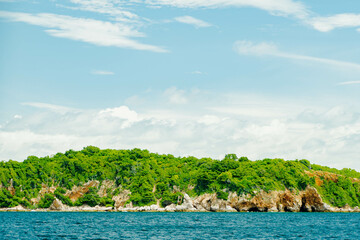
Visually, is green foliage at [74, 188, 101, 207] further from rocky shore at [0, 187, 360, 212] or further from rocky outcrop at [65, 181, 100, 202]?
rocky outcrop at [65, 181, 100, 202]

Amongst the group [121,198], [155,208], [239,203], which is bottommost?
[155,208]

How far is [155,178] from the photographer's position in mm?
171750

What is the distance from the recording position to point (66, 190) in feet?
547

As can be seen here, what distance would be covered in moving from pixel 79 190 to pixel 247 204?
6879 cm

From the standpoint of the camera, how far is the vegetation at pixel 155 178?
5901 inches

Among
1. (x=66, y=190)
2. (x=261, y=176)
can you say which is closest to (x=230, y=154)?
(x=261, y=176)

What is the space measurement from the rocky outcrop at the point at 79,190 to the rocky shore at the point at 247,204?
20.5 ft

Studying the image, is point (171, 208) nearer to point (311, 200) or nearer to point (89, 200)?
point (89, 200)

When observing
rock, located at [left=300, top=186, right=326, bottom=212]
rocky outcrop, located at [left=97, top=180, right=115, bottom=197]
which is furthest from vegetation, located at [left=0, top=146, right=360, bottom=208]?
rock, located at [left=300, top=186, right=326, bottom=212]

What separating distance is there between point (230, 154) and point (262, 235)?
355 feet

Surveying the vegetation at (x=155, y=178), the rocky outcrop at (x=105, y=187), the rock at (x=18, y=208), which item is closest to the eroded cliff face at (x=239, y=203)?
the vegetation at (x=155, y=178)

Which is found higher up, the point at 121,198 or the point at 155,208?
the point at 121,198

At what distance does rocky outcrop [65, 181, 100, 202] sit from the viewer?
16550 centimetres

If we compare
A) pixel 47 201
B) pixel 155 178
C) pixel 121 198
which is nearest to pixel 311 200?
pixel 155 178
